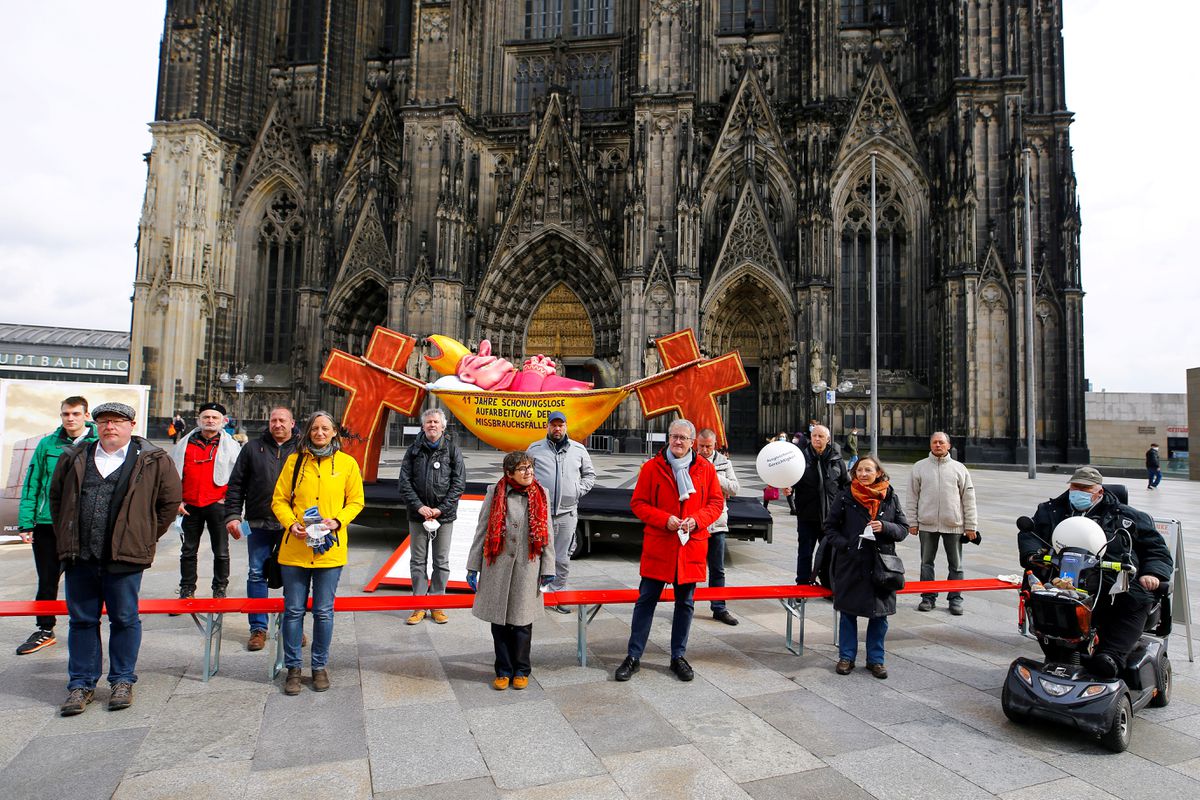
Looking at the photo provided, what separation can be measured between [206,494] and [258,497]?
1017 millimetres

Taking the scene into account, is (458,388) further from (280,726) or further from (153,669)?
(280,726)

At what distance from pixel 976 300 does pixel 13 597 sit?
24.2 m

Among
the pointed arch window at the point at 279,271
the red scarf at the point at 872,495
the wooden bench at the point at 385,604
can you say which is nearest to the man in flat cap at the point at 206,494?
the wooden bench at the point at 385,604

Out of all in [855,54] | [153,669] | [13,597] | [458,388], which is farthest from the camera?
[855,54]

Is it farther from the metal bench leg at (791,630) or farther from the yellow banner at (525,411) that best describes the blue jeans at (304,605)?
the yellow banner at (525,411)

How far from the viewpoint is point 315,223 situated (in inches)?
1049

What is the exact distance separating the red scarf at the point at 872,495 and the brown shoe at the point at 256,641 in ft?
13.8

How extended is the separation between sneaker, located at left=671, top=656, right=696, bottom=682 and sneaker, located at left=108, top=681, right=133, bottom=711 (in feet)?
10.1

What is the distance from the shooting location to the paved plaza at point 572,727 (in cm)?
291

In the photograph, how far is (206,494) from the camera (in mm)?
5434

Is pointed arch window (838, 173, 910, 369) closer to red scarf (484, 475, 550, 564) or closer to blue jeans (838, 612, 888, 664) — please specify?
blue jeans (838, 612, 888, 664)

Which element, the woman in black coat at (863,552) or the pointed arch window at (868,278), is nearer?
the woman in black coat at (863,552)

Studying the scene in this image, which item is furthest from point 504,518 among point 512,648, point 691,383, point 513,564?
point 691,383

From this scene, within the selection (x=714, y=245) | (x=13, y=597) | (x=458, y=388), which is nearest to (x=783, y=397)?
(x=714, y=245)
